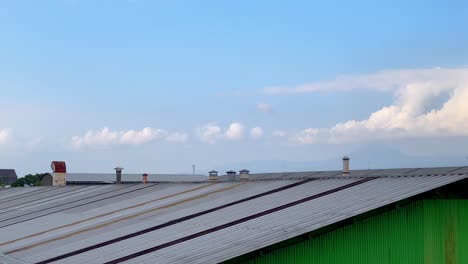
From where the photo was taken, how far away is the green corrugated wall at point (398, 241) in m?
19.7

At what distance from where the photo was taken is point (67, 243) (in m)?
25.3

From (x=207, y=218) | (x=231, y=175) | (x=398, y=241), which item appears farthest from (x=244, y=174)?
(x=398, y=241)

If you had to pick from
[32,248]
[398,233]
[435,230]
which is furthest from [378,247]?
[32,248]

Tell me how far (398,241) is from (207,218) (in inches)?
322

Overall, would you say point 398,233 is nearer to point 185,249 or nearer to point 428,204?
point 428,204

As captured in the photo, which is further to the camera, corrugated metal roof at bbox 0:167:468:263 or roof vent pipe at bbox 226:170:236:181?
roof vent pipe at bbox 226:170:236:181

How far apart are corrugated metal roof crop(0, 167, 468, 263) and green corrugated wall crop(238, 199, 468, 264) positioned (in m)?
0.66

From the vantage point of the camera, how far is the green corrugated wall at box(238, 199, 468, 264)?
64.6 ft

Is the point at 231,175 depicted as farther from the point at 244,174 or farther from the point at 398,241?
the point at 398,241

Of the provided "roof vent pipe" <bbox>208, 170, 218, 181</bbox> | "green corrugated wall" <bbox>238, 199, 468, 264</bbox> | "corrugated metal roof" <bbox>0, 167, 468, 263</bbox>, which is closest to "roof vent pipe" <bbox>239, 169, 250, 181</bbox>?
"corrugated metal roof" <bbox>0, 167, 468, 263</bbox>

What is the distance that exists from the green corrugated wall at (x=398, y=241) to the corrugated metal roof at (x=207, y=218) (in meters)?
0.66

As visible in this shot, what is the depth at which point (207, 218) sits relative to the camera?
2525 cm

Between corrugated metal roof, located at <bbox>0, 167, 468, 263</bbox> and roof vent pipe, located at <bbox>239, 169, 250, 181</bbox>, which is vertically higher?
roof vent pipe, located at <bbox>239, 169, 250, 181</bbox>

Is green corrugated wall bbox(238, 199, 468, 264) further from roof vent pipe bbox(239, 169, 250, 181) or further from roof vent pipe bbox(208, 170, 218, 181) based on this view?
roof vent pipe bbox(208, 170, 218, 181)
